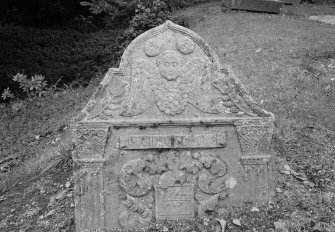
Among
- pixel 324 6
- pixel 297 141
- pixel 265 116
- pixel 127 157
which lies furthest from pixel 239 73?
pixel 324 6

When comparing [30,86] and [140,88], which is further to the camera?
[30,86]

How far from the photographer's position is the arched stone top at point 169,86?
3.48 meters

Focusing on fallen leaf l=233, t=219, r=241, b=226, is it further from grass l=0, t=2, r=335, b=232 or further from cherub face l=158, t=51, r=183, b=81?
cherub face l=158, t=51, r=183, b=81

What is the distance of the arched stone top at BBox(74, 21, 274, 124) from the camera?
3482 millimetres

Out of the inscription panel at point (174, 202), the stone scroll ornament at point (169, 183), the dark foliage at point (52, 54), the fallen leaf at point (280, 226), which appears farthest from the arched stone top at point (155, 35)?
the dark foliage at point (52, 54)

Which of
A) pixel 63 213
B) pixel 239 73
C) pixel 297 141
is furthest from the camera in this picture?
pixel 239 73

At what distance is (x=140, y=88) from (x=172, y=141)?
21.9 inches

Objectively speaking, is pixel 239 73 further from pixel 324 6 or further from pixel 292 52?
pixel 324 6

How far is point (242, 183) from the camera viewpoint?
12.1ft

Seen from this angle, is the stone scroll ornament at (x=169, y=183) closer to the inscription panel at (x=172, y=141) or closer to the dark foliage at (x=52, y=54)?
the inscription panel at (x=172, y=141)

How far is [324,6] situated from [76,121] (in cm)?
1264

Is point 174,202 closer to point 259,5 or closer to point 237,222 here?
point 237,222

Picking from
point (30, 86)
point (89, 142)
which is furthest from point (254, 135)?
point (30, 86)

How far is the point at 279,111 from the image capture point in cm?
569
